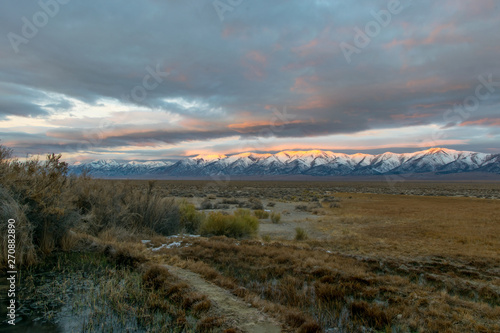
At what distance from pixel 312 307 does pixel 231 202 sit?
85.8ft

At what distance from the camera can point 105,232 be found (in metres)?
10.4

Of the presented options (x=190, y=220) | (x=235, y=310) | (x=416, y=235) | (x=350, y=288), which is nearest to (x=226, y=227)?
(x=190, y=220)

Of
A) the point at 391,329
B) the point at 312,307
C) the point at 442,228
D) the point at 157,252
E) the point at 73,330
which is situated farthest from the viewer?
the point at 442,228

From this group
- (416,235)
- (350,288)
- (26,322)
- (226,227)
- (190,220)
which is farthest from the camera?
(190,220)

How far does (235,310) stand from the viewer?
5.21 m

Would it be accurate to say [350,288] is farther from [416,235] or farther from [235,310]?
[416,235]

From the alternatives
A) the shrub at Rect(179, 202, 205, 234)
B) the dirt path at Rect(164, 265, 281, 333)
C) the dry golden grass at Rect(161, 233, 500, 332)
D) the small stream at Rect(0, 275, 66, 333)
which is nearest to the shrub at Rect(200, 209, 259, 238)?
the shrub at Rect(179, 202, 205, 234)

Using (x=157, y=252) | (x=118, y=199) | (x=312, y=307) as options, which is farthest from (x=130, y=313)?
(x=118, y=199)

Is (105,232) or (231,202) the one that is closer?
(105,232)

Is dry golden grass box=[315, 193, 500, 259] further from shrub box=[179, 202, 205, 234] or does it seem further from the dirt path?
the dirt path

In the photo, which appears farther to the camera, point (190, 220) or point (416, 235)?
point (190, 220)

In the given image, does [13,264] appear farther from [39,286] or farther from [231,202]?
[231,202]

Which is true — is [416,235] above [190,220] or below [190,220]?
below

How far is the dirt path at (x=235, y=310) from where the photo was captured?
468 cm
